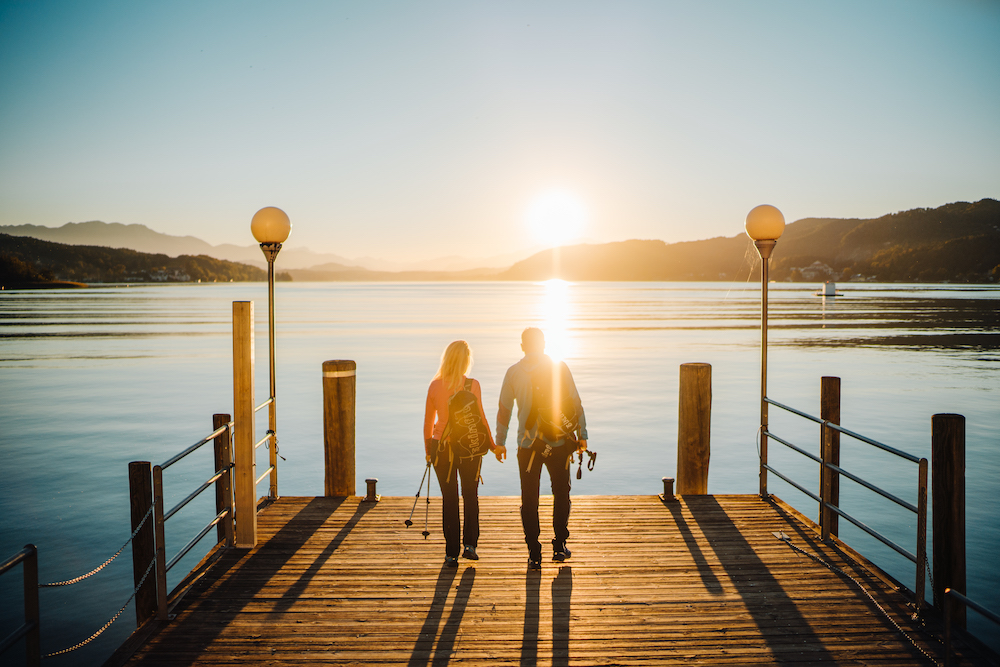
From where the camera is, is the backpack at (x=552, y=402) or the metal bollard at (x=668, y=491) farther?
the metal bollard at (x=668, y=491)

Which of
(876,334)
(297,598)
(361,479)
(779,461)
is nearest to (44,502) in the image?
(361,479)

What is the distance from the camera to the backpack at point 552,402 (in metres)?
5.47

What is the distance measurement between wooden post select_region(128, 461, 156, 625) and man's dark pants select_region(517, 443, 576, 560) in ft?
8.77

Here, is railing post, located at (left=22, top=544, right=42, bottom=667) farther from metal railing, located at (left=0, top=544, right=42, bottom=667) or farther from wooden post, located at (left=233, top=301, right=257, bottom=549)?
wooden post, located at (left=233, top=301, right=257, bottom=549)

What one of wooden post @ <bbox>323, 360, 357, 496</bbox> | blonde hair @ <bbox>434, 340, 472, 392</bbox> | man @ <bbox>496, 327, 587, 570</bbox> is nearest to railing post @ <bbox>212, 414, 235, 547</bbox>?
wooden post @ <bbox>323, 360, 357, 496</bbox>

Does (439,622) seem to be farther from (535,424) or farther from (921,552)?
(921,552)

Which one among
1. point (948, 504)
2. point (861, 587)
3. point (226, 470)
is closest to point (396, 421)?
point (226, 470)

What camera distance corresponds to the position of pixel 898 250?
606 feet

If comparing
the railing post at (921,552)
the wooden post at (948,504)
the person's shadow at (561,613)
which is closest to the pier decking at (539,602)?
the person's shadow at (561,613)

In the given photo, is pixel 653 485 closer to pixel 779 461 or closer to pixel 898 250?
pixel 779 461

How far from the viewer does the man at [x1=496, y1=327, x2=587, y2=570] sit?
548 cm

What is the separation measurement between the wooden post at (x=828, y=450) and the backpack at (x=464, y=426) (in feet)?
10.2

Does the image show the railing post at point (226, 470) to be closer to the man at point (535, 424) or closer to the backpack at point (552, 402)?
the man at point (535, 424)

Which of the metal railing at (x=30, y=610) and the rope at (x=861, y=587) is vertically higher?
the metal railing at (x=30, y=610)
